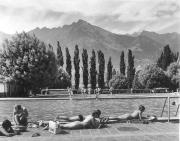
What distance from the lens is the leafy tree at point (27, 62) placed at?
4862cm

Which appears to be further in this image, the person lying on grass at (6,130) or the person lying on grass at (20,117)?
the person lying on grass at (20,117)

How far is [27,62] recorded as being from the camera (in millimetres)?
49500

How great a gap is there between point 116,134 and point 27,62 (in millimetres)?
39126

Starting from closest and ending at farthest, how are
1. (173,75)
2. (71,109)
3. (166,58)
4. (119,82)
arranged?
(71,109) → (119,82) → (173,75) → (166,58)

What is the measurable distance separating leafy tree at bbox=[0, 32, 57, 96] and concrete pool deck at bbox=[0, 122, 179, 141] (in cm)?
3590

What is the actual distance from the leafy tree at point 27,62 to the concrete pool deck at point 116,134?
35902 mm

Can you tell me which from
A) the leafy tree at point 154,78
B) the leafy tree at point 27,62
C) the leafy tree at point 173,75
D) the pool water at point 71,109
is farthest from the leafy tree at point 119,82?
the pool water at point 71,109

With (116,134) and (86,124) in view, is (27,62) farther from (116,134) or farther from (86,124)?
(116,134)

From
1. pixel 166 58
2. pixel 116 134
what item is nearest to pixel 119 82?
pixel 166 58

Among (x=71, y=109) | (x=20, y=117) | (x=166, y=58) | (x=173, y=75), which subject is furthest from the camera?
(x=166, y=58)

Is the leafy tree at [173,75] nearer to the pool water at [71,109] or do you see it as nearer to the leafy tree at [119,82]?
the leafy tree at [119,82]

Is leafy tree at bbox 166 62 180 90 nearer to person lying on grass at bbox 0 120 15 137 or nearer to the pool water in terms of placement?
the pool water

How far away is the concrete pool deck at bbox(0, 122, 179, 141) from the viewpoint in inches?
435

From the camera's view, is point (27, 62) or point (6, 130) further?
point (27, 62)
